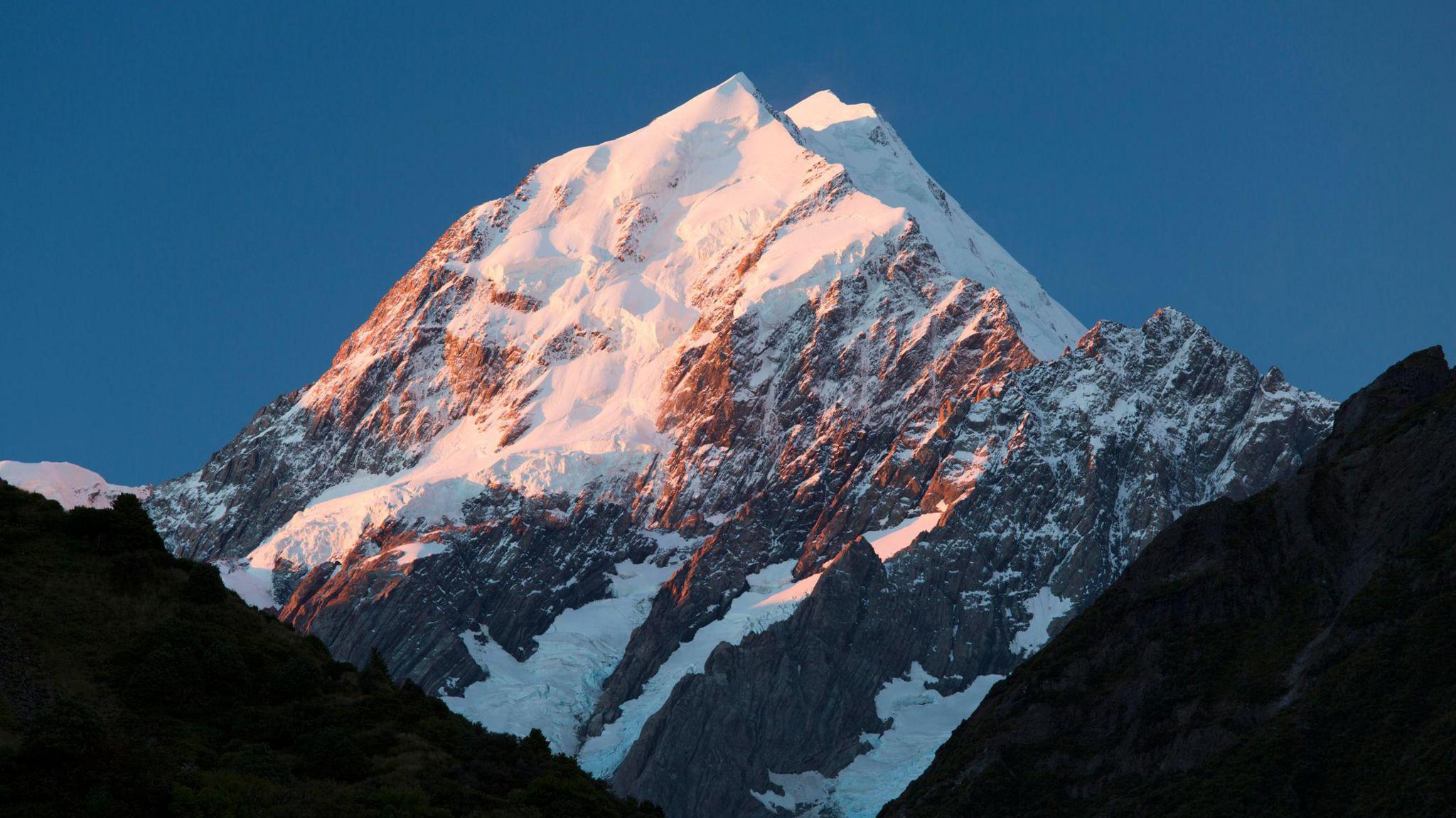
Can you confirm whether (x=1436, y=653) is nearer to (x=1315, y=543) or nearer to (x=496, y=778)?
(x=1315, y=543)

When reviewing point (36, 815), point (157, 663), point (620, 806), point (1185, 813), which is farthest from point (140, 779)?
point (1185, 813)

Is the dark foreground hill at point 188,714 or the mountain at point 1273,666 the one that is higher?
the mountain at point 1273,666

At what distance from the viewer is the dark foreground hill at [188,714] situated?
6838cm

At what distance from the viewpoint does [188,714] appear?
76188mm

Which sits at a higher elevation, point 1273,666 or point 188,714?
point 1273,666

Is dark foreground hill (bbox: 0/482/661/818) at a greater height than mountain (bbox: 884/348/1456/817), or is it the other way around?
mountain (bbox: 884/348/1456/817)

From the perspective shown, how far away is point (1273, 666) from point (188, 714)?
277 ft

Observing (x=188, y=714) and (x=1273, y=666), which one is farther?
(x=1273, y=666)

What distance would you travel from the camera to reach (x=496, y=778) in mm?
79125

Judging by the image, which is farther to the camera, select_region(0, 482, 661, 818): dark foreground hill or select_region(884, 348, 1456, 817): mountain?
select_region(884, 348, 1456, 817): mountain

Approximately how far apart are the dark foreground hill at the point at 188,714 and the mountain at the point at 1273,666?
52142mm

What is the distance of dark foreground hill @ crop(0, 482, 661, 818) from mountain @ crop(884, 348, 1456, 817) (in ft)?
171

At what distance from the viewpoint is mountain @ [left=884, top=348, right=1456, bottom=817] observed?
393ft

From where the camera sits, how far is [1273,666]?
135250 mm
